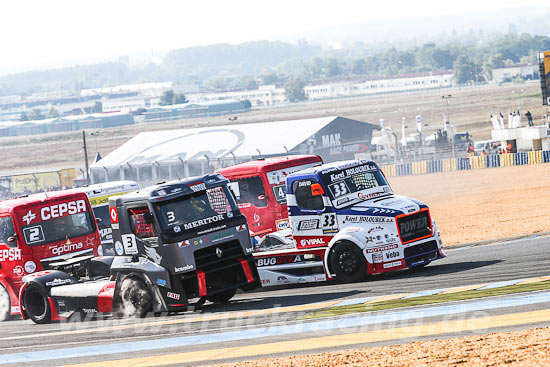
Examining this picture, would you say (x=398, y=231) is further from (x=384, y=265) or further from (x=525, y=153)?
(x=525, y=153)

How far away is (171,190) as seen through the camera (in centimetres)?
1288

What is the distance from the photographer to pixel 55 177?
60000mm

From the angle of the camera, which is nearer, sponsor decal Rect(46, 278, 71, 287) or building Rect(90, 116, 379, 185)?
sponsor decal Rect(46, 278, 71, 287)

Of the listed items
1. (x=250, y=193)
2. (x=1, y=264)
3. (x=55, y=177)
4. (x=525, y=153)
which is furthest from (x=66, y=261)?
(x=55, y=177)

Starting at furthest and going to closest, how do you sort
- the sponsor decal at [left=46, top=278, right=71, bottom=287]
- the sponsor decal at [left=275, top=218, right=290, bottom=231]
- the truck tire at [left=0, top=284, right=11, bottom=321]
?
the sponsor decal at [left=275, top=218, right=290, bottom=231] → the truck tire at [left=0, top=284, right=11, bottom=321] → the sponsor decal at [left=46, top=278, right=71, bottom=287]

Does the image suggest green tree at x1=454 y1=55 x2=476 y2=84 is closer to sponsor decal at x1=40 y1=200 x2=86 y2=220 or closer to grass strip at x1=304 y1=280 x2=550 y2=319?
sponsor decal at x1=40 y1=200 x2=86 y2=220

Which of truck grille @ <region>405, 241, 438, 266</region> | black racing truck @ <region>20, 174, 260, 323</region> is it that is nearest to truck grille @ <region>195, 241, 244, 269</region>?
black racing truck @ <region>20, 174, 260, 323</region>

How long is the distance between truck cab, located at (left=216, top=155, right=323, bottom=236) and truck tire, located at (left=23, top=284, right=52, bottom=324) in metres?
6.00

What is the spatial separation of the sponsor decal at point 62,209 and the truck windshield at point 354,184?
5268 mm

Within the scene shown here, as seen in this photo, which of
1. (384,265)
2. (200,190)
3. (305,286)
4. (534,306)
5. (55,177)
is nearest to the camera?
(534,306)

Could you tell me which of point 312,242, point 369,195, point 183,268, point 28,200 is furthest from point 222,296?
point 28,200

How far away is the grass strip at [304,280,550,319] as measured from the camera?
1070 cm

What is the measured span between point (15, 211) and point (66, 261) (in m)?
1.41

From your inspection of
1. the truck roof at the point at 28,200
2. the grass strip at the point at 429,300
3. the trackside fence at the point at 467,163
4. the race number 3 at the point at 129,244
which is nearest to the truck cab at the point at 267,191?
the truck roof at the point at 28,200
